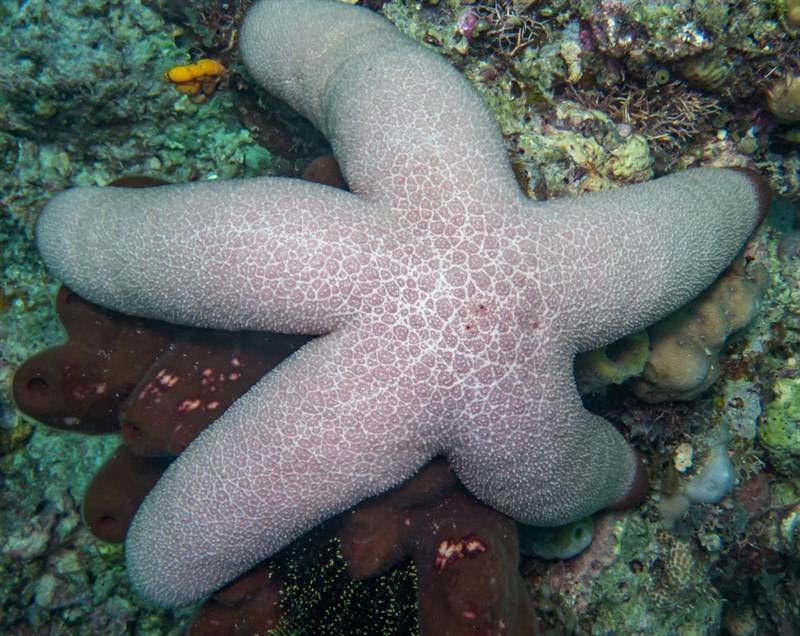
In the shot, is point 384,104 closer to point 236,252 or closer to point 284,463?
point 236,252

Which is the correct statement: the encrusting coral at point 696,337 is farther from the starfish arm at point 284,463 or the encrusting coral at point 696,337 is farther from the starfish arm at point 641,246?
the starfish arm at point 284,463

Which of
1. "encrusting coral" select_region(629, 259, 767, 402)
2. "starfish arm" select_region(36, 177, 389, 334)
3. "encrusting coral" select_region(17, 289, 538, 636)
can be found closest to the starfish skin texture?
"starfish arm" select_region(36, 177, 389, 334)

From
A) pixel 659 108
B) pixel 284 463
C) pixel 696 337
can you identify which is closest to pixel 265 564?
pixel 284 463

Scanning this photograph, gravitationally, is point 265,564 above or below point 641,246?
below

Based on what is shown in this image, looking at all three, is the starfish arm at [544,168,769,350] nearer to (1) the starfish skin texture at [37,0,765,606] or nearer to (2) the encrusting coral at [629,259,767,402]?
(1) the starfish skin texture at [37,0,765,606]

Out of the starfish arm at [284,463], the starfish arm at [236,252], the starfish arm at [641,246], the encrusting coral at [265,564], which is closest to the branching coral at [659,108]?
the starfish arm at [641,246]

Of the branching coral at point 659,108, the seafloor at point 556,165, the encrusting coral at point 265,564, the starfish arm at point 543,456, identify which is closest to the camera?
the starfish arm at point 543,456

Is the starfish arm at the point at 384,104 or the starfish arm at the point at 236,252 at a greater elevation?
the starfish arm at the point at 384,104
